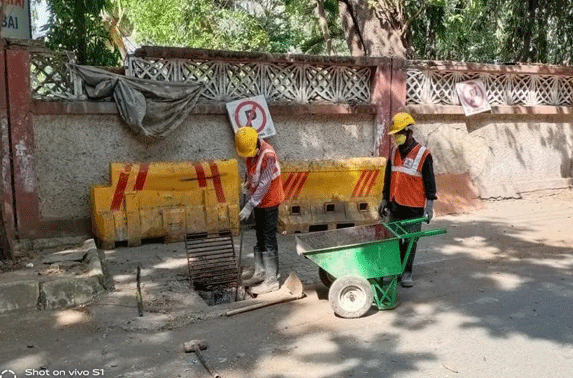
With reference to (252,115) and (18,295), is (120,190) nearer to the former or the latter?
(252,115)

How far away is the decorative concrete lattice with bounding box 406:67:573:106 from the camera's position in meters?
10.6

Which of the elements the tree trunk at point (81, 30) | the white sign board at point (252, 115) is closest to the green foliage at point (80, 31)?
the tree trunk at point (81, 30)

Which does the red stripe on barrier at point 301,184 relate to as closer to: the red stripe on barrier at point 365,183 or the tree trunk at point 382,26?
the red stripe on barrier at point 365,183

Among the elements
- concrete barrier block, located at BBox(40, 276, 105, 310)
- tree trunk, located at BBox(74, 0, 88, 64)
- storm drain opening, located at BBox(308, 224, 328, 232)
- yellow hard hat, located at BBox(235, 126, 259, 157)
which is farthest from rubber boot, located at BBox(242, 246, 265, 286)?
tree trunk, located at BBox(74, 0, 88, 64)

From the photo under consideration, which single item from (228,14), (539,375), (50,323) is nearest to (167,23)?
(228,14)

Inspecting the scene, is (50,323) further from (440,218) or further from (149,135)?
(440,218)

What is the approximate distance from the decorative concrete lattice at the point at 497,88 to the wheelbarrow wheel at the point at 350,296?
5875 millimetres

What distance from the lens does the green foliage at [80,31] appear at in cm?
1118

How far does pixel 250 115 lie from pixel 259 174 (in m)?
3.21

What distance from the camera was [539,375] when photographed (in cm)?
419

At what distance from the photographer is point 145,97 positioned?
8.52m

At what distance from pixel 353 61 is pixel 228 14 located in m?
8.80

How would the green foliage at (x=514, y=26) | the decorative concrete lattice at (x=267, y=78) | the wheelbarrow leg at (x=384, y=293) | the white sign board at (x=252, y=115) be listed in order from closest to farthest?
the wheelbarrow leg at (x=384, y=293), the decorative concrete lattice at (x=267, y=78), the white sign board at (x=252, y=115), the green foliage at (x=514, y=26)

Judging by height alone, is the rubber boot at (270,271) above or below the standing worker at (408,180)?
below
